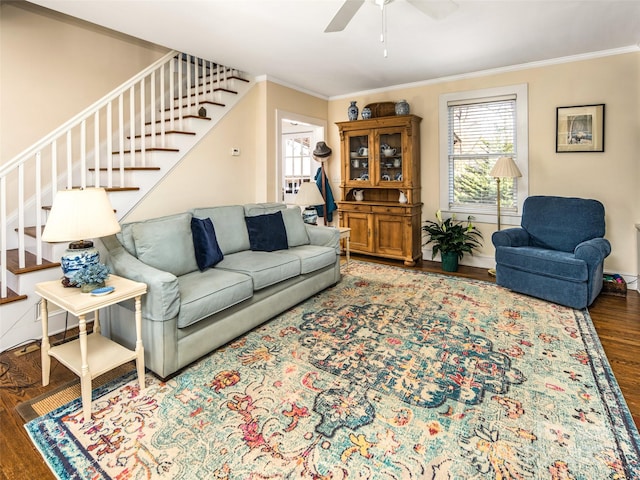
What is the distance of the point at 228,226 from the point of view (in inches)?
140

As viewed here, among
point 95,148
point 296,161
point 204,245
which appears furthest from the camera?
point 296,161

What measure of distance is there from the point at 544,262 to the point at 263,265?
2770mm

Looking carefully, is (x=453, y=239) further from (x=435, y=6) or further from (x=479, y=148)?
(x=435, y=6)

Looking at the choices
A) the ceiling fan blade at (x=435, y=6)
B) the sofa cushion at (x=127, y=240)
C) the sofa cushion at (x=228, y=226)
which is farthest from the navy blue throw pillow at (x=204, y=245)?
the ceiling fan blade at (x=435, y=6)

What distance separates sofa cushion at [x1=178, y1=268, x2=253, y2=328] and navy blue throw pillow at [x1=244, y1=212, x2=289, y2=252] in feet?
2.53

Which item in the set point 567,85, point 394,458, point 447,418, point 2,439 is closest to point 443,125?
point 567,85

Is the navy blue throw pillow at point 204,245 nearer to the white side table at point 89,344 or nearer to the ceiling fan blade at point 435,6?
the white side table at point 89,344

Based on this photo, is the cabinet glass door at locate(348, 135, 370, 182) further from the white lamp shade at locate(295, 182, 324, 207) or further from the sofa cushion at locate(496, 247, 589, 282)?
the sofa cushion at locate(496, 247, 589, 282)

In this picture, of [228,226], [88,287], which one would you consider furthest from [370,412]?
[228,226]

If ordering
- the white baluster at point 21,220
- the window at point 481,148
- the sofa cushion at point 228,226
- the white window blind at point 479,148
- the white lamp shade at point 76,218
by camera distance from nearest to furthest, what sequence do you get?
the white lamp shade at point 76,218
the white baluster at point 21,220
the sofa cushion at point 228,226
the window at point 481,148
the white window blind at point 479,148

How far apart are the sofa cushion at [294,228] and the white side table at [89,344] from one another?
6.44 ft

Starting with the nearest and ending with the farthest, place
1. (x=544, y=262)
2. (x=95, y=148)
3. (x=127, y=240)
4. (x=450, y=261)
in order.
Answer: (x=127, y=240)
(x=95, y=148)
(x=544, y=262)
(x=450, y=261)

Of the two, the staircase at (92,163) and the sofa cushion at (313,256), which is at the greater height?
the staircase at (92,163)

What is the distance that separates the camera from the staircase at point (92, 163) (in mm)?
2670
